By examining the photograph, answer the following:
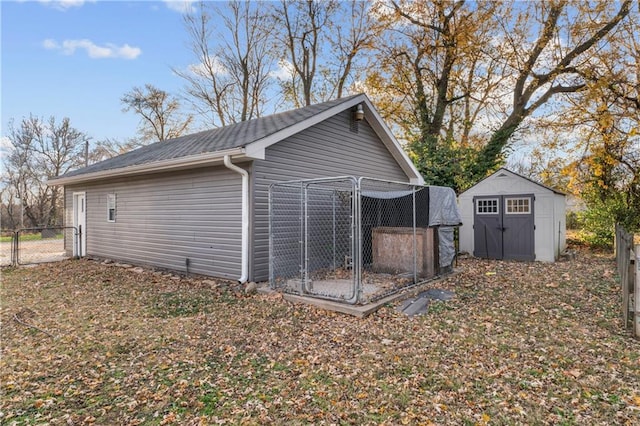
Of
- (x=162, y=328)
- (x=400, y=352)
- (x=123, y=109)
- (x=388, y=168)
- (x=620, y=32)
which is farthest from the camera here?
(x=123, y=109)

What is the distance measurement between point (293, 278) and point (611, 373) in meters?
5.08

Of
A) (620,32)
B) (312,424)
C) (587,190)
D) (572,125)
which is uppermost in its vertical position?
(620,32)

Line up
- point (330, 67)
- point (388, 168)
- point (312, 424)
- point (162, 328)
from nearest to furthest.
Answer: point (312, 424) < point (162, 328) < point (388, 168) < point (330, 67)

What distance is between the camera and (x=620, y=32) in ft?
39.7

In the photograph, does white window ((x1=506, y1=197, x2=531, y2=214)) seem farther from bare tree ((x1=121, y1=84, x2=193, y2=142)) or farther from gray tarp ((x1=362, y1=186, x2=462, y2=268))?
bare tree ((x1=121, y1=84, x2=193, y2=142))

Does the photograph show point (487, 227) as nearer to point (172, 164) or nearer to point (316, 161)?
point (316, 161)

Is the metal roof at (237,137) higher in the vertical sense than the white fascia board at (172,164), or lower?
higher

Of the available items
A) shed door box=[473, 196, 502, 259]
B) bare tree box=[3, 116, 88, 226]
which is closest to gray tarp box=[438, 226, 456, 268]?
shed door box=[473, 196, 502, 259]

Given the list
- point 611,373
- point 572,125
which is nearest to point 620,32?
point 572,125

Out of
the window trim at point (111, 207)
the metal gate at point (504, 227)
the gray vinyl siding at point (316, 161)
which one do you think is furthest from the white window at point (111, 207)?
the metal gate at point (504, 227)

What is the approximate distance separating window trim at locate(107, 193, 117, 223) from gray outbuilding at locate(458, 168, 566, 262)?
10349 mm

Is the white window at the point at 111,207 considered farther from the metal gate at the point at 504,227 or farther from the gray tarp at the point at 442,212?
the metal gate at the point at 504,227

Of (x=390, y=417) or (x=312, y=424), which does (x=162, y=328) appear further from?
(x=390, y=417)

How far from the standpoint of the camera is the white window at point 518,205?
9742mm
